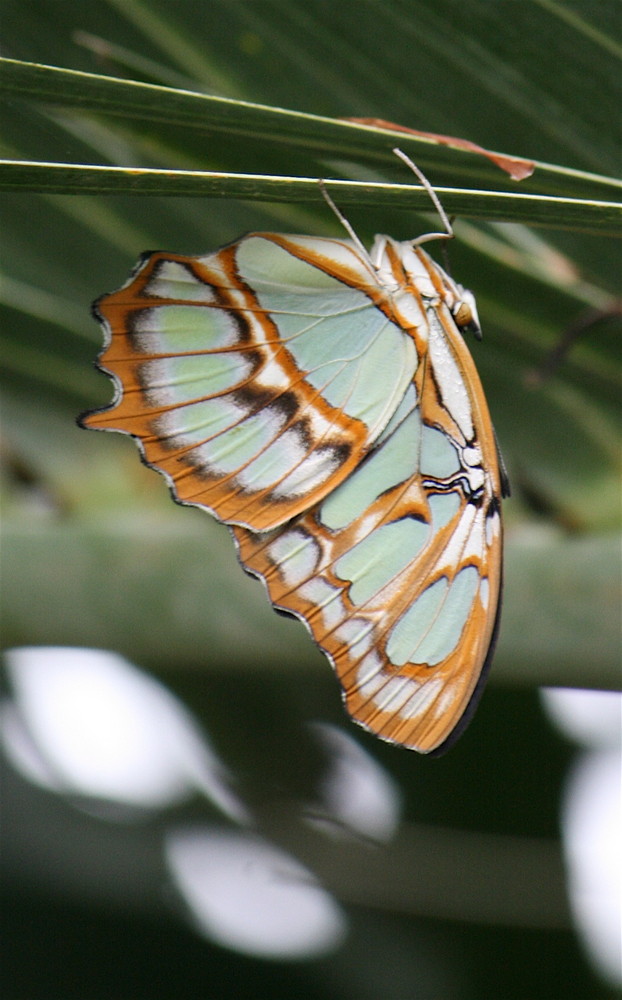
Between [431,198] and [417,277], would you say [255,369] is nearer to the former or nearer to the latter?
[417,277]

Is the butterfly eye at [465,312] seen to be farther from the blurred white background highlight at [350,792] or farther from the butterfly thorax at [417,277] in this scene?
the blurred white background highlight at [350,792]

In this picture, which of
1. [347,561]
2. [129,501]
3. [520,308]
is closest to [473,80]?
[520,308]

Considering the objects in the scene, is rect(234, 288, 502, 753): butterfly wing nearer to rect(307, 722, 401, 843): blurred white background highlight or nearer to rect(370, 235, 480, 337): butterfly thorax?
rect(370, 235, 480, 337): butterfly thorax

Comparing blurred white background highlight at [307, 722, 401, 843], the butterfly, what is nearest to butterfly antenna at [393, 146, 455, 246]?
the butterfly

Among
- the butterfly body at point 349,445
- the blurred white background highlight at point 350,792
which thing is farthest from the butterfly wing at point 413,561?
the blurred white background highlight at point 350,792

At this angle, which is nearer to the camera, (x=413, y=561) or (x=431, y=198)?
(x=431, y=198)

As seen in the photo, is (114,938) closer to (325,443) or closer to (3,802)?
(3,802)

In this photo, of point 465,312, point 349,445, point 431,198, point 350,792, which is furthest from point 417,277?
point 350,792
